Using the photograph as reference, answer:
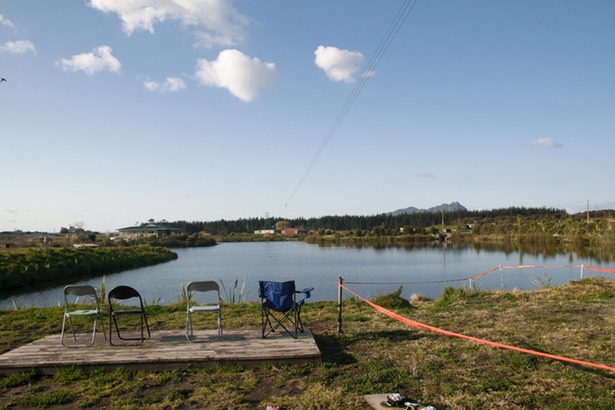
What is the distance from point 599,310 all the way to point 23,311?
39.2 ft

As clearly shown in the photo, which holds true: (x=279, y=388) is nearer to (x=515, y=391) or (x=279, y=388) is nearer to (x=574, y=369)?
(x=515, y=391)

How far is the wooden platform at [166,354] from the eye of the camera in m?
4.80

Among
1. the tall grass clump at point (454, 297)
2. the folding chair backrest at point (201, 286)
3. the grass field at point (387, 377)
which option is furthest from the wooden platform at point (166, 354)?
the tall grass clump at point (454, 297)

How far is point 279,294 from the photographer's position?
5844 mm

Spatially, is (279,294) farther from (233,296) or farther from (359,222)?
(359,222)

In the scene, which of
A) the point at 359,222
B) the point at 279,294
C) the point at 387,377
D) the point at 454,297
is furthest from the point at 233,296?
the point at 359,222

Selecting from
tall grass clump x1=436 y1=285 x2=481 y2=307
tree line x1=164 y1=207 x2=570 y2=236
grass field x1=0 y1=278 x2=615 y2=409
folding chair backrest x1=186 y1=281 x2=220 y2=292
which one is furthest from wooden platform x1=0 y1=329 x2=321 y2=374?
tree line x1=164 y1=207 x2=570 y2=236

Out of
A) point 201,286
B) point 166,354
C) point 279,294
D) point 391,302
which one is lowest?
point 391,302

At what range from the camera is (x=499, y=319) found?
748 cm

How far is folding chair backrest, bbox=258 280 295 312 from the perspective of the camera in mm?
5812

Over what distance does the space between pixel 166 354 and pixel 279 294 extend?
1.61 m

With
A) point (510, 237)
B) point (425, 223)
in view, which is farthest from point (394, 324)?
point (425, 223)

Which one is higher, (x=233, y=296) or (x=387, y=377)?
(x=387, y=377)

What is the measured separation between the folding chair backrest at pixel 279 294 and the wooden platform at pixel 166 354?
442 mm
